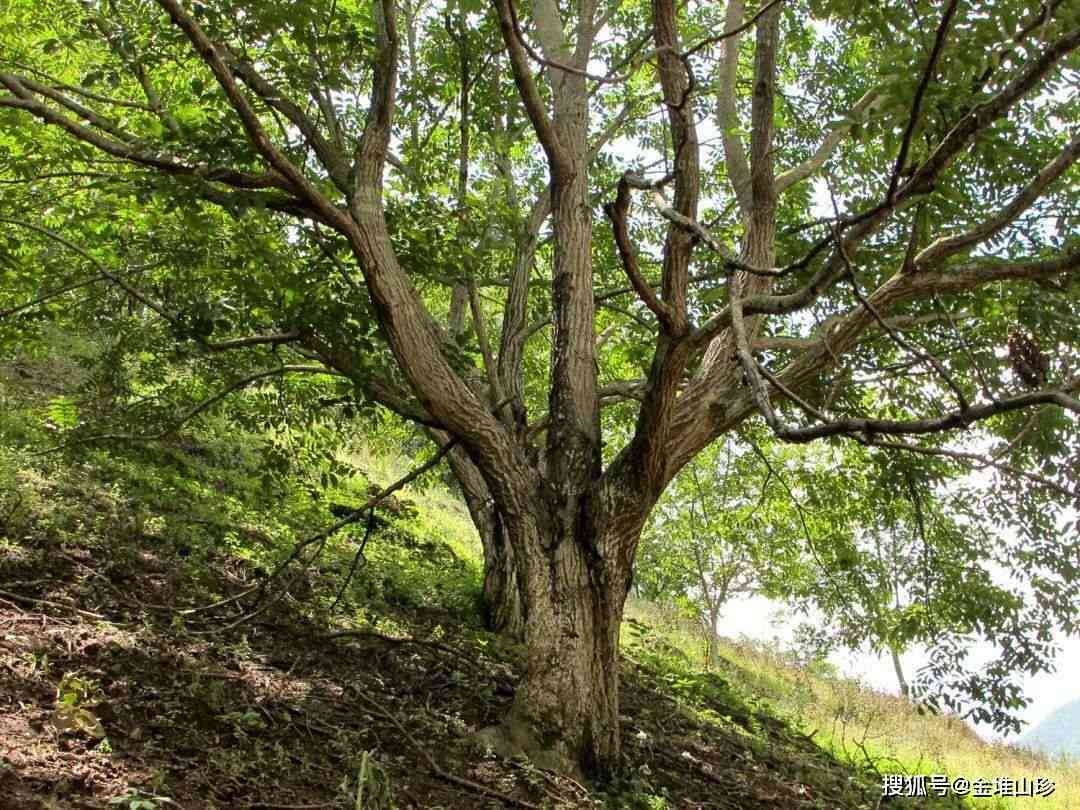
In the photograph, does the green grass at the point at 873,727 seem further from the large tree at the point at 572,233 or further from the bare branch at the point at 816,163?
the bare branch at the point at 816,163

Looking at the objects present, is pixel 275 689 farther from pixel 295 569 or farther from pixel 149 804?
pixel 295 569

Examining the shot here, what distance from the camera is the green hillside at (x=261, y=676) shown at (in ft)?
10.4

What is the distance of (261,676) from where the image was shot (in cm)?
429

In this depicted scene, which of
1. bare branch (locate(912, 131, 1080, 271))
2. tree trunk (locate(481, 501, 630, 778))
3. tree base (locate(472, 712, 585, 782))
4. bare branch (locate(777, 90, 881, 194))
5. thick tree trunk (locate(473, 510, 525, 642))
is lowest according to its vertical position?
A: tree base (locate(472, 712, 585, 782))

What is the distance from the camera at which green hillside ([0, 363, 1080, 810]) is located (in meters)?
3.16

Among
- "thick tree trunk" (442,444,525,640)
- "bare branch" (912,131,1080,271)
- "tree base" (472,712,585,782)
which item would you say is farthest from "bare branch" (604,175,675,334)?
"thick tree trunk" (442,444,525,640)

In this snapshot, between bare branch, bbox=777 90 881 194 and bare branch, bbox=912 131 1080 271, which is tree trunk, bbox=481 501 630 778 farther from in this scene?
bare branch, bbox=777 90 881 194

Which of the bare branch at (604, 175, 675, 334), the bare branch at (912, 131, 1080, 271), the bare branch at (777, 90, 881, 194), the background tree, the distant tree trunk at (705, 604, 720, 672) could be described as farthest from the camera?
the background tree

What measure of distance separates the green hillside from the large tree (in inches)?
29.4

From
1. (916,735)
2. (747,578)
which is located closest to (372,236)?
(916,735)

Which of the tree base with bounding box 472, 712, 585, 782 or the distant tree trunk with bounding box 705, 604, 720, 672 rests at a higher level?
the distant tree trunk with bounding box 705, 604, 720, 672

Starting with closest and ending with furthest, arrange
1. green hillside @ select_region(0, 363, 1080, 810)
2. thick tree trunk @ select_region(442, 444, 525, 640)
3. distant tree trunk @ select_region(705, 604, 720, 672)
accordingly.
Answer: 1. green hillside @ select_region(0, 363, 1080, 810)
2. thick tree trunk @ select_region(442, 444, 525, 640)
3. distant tree trunk @ select_region(705, 604, 720, 672)

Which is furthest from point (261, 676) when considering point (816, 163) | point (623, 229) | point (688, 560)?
point (688, 560)

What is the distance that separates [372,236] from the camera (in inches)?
166
